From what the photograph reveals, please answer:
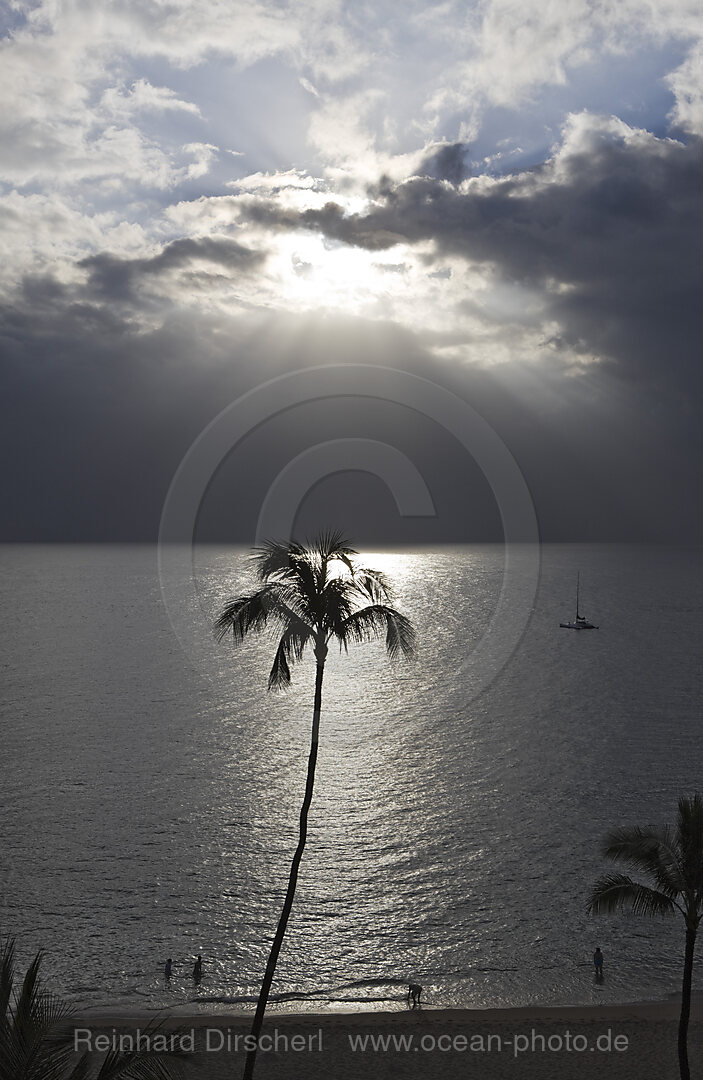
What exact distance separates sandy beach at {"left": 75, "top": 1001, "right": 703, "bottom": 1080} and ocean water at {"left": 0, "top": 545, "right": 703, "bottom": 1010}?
5.38 ft

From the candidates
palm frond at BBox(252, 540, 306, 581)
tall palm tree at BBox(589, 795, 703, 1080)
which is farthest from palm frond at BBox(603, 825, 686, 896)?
palm frond at BBox(252, 540, 306, 581)

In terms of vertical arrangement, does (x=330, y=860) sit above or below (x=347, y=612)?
below

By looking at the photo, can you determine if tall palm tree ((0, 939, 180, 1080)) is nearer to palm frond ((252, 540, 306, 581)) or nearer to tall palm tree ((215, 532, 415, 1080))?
tall palm tree ((215, 532, 415, 1080))

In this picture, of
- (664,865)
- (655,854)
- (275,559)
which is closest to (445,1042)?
(664,865)

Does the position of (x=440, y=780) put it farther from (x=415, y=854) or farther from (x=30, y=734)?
(x=30, y=734)

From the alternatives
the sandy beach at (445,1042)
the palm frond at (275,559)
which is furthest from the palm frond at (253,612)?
the sandy beach at (445,1042)

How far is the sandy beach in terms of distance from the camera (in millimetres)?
26250

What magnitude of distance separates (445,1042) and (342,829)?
1960 centimetres

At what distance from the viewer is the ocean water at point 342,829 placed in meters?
33.6

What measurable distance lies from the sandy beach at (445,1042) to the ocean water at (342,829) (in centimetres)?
164

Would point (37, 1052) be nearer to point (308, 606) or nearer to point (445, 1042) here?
point (308, 606)

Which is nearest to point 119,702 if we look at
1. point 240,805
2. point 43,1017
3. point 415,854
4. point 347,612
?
point 240,805

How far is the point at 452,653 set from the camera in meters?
115

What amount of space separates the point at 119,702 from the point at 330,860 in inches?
1821
